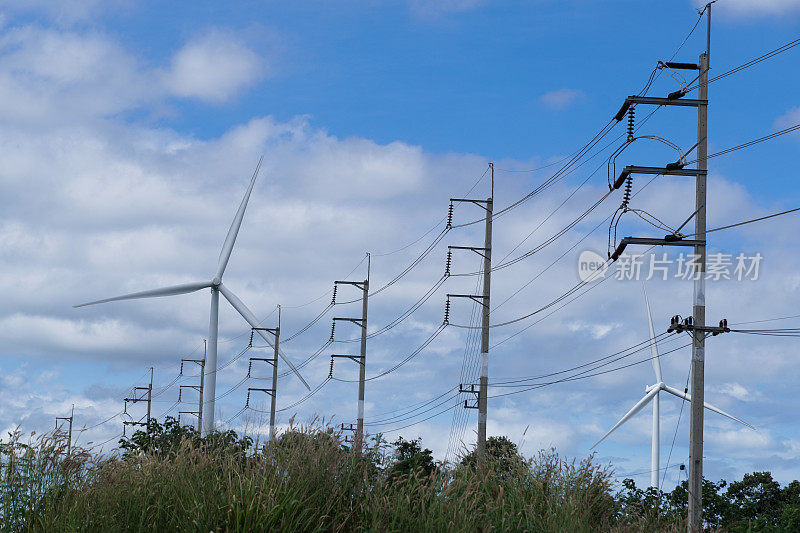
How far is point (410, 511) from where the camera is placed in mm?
20562

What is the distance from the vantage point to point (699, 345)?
28859 millimetres

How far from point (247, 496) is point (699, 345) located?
55.8 ft

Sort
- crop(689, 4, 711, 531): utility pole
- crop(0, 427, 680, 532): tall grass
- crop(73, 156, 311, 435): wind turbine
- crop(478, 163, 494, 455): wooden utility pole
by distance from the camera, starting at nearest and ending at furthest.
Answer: crop(0, 427, 680, 532): tall grass, crop(689, 4, 711, 531): utility pole, crop(478, 163, 494, 455): wooden utility pole, crop(73, 156, 311, 435): wind turbine

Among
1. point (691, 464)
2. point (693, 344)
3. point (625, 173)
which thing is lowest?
point (691, 464)

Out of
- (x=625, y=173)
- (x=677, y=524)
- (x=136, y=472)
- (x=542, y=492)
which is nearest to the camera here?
(x=136, y=472)

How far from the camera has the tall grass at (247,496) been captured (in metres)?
18.1

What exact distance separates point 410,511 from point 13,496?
8746mm

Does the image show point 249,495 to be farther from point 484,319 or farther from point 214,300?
point 214,300

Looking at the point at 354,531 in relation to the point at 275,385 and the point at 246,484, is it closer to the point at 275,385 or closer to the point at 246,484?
the point at 246,484

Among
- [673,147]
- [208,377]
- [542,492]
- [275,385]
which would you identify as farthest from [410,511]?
[275,385]

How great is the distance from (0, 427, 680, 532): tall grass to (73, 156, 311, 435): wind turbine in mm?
33904

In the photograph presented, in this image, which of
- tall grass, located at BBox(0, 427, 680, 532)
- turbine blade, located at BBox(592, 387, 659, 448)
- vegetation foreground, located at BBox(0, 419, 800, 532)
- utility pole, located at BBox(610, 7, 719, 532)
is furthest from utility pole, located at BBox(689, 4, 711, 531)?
turbine blade, located at BBox(592, 387, 659, 448)

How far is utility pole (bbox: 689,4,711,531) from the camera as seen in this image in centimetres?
2800

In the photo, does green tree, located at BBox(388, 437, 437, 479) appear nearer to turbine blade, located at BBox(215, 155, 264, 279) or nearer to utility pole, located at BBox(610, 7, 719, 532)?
utility pole, located at BBox(610, 7, 719, 532)
